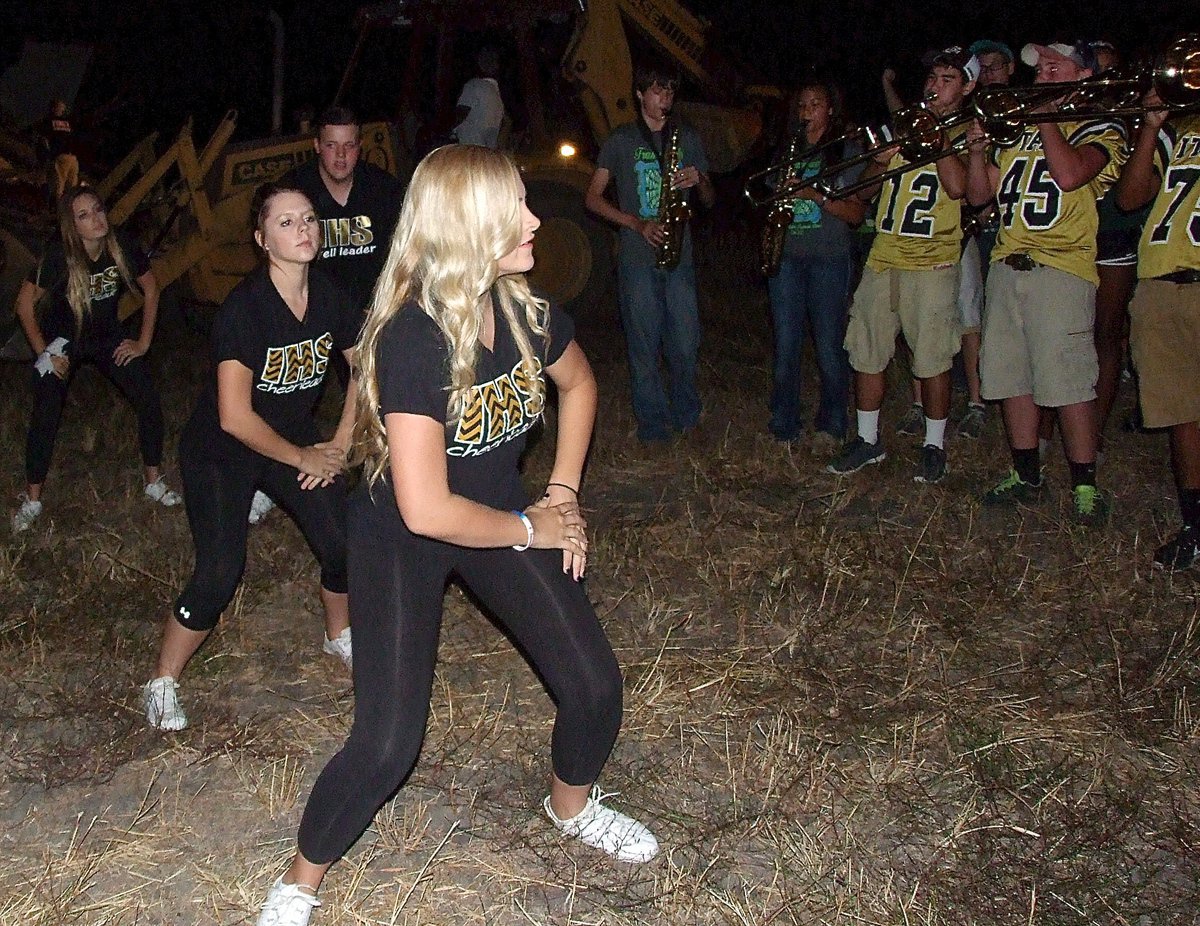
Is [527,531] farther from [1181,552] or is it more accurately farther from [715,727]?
[1181,552]

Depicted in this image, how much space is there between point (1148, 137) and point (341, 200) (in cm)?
347

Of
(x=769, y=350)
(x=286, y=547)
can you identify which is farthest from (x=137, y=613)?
(x=769, y=350)

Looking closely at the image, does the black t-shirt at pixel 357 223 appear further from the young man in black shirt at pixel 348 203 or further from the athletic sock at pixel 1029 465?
the athletic sock at pixel 1029 465

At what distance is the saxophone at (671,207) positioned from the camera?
6.72 m

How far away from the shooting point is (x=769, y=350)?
9508mm

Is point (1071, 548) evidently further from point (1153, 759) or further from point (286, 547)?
point (286, 547)

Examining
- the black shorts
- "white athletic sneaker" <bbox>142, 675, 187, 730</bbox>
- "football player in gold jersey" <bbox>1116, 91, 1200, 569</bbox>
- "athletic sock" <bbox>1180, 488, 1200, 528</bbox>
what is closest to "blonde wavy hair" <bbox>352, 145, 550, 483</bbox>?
"white athletic sneaker" <bbox>142, 675, 187, 730</bbox>

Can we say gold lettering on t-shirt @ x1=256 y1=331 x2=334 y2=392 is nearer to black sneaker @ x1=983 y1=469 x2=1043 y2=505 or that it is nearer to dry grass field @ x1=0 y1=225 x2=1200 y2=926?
dry grass field @ x1=0 y1=225 x2=1200 y2=926

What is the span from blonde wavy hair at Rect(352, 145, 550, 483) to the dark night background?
1815cm

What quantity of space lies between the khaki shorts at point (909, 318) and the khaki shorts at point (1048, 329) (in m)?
0.36

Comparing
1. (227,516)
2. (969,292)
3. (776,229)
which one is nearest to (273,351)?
(227,516)

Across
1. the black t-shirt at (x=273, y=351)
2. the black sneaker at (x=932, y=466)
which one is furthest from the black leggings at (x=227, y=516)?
the black sneaker at (x=932, y=466)

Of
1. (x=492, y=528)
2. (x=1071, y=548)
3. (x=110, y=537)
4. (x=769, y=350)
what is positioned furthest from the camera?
(x=769, y=350)

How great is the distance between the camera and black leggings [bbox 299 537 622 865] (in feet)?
9.78
